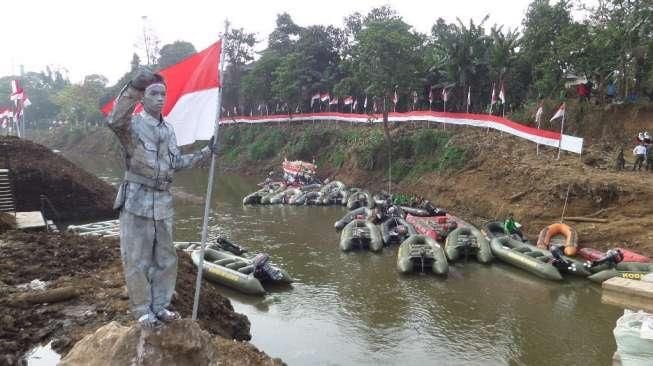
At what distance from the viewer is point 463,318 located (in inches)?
494

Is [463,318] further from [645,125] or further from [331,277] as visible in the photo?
[645,125]

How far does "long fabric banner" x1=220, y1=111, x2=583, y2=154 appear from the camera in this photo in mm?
21547

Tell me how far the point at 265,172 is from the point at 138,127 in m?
37.3

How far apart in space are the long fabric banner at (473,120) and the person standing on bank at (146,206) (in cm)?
1935

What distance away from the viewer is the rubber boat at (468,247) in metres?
17.0

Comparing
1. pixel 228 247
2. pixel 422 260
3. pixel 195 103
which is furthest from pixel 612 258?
pixel 195 103

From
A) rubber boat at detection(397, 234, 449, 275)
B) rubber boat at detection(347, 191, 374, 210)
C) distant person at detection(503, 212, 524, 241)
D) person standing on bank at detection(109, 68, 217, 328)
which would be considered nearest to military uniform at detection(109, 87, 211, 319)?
person standing on bank at detection(109, 68, 217, 328)

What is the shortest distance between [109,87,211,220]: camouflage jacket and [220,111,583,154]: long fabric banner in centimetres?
1931

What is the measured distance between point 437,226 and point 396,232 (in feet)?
5.18

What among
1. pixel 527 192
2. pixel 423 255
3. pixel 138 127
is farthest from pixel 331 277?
pixel 138 127

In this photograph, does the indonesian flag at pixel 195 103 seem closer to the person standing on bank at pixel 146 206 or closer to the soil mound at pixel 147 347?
the person standing on bank at pixel 146 206

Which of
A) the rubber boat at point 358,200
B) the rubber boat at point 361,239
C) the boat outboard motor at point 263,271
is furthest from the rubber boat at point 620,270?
the rubber boat at point 358,200

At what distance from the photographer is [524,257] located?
1597 cm

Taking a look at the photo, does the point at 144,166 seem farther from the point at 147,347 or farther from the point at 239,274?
the point at 239,274
